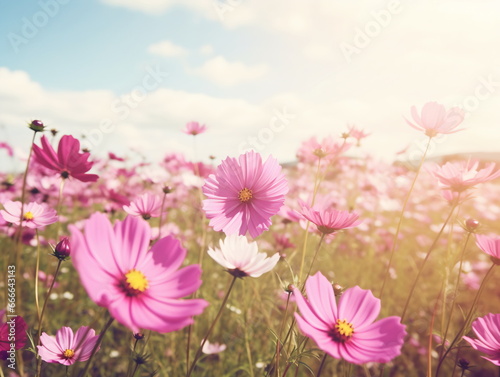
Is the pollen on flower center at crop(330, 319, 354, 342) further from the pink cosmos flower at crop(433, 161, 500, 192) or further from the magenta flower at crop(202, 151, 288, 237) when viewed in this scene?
the pink cosmos flower at crop(433, 161, 500, 192)

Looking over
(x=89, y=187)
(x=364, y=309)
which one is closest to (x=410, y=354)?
(x=364, y=309)

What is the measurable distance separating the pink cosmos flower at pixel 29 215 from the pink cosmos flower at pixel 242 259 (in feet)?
1.16

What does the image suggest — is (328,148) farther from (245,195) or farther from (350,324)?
(350,324)

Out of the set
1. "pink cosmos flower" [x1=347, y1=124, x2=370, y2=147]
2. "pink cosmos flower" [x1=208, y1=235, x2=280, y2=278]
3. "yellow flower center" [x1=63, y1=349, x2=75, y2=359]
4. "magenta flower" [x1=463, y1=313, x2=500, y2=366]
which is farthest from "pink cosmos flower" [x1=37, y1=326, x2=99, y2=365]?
"pink cosmos flower" [x1=347, y1=124, x2=370, y2=147]

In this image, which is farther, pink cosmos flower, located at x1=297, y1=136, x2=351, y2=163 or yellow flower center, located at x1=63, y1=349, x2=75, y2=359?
pink cosmos flower, located at x1=297, y1=136, x2=351, y2=163

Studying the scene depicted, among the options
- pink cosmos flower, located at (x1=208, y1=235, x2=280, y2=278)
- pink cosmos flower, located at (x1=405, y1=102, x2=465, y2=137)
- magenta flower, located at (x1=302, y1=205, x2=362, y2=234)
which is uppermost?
pink cosmos flower, located at (x1=405, y1=102, x2=465, y2=137)

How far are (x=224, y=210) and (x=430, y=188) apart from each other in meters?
5.71

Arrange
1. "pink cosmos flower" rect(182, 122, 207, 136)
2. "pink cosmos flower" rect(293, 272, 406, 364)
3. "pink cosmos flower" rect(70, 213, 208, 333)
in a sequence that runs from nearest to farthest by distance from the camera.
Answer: "pink cosmos flower" rect(70, 213, 208, 333)
"pink cosmos flower" rect(293, 272, 406, 364)
"pink cosmos flower" rect(182, 122, 207, 136)

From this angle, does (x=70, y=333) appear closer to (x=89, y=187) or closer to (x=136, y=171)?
(x=136, y=171)

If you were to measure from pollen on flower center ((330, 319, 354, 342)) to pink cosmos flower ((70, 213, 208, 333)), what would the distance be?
0.27 metres

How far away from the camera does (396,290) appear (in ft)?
8.74

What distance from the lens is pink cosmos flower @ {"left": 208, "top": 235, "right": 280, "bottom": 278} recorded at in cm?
60

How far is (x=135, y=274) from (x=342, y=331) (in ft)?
1.15

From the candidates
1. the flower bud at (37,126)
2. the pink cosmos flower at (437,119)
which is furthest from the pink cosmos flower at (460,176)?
the flower bud at (37,126)
